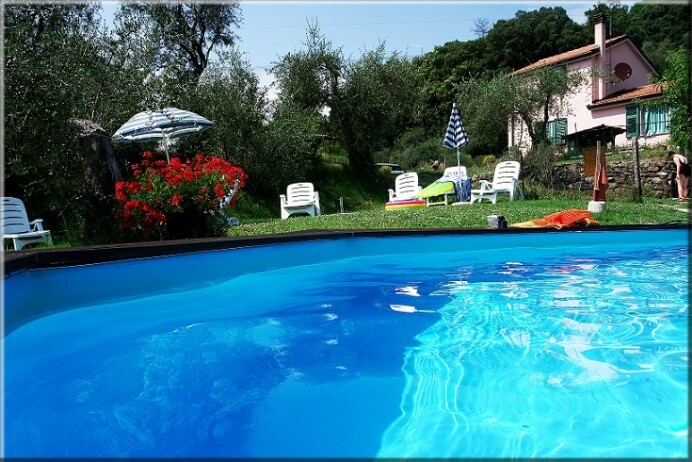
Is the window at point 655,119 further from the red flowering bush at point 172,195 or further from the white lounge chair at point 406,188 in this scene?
the red flowering bush at point 172,195

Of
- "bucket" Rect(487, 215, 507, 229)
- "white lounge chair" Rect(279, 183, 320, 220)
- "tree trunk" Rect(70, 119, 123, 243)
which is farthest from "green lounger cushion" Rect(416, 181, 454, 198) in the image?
"tree trunk" Rect(70, 119, 123, 243)

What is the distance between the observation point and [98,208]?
8.61 meters

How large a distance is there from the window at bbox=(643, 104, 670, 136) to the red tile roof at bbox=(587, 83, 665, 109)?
80 cm

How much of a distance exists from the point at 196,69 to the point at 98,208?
1404cm

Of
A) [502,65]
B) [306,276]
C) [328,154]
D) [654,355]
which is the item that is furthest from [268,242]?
[502,65]

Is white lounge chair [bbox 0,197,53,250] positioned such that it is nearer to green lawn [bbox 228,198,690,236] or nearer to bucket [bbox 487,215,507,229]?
green lawn [bbox 228,198,690,236]

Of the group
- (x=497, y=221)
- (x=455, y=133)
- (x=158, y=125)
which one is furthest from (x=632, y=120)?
(x=158, y=125)

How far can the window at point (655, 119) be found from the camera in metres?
22.3

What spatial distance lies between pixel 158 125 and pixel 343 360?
737cm

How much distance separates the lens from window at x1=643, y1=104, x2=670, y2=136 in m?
22.3

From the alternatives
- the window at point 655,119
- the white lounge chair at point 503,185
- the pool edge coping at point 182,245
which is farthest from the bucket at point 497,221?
the window at point 655,119

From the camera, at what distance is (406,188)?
47.0ft

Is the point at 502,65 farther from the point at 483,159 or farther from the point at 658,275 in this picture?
the point at 658,275

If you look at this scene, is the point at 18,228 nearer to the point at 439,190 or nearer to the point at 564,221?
the point at 564,221
